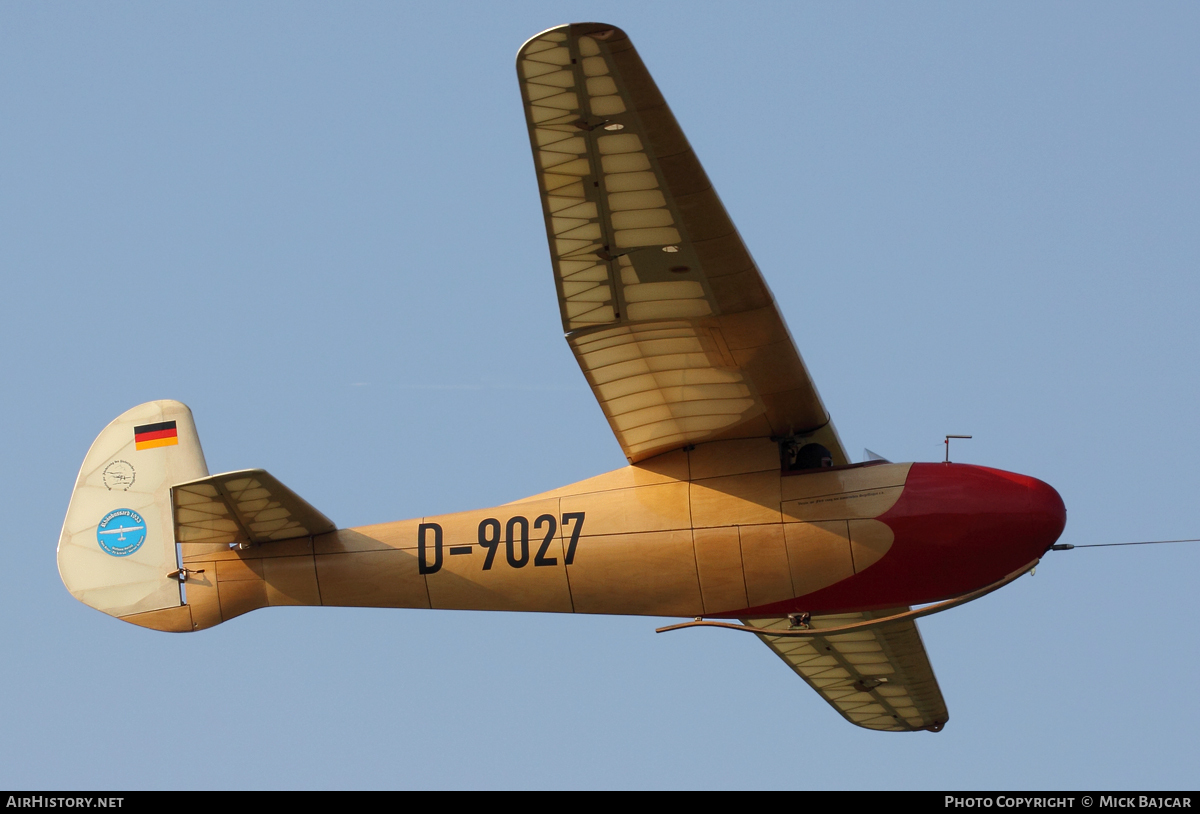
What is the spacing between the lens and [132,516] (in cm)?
2000

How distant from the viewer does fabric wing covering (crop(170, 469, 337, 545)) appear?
55.4 feet

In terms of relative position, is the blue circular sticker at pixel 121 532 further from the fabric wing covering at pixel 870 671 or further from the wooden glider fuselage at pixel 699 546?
the fabric wing covering at pixel 870 671

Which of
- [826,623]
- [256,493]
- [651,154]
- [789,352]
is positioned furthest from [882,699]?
[651,154]

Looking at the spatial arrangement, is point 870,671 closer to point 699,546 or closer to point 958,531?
point 958,531

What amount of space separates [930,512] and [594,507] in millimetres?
3993

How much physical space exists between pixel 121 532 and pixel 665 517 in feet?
25.3

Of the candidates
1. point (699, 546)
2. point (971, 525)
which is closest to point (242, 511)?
point (699, 546)

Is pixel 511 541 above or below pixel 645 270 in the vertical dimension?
below

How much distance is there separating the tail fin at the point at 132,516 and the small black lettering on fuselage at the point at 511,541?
3.49 m

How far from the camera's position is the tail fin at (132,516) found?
763 inches

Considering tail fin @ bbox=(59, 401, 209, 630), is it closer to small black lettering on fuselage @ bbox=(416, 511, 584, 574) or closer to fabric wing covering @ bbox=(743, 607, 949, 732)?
small black lettering on fuselage @ bbox=(416, 511, 584, 574)

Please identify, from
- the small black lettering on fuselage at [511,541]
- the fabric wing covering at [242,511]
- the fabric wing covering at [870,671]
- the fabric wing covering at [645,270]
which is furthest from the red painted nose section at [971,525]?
the fabric wing covering at [242,511]

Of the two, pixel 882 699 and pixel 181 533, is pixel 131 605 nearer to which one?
pixel 181 533

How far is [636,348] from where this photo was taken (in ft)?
53.3
